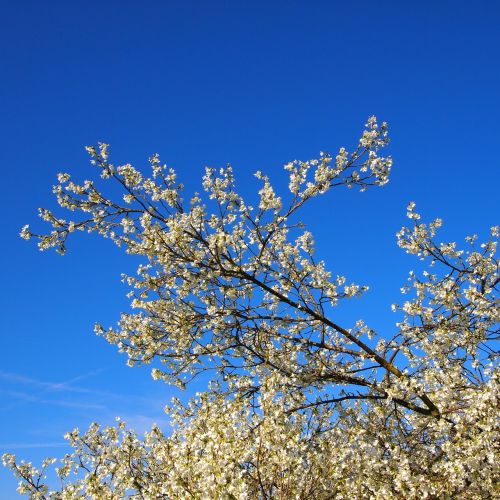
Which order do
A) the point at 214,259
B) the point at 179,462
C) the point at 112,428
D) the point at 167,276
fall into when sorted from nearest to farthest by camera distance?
the point at 179,462 → the point at 214,259 → the point at 167,276 → the point at 112,428

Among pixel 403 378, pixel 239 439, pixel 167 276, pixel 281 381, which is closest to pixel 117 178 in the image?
pixel 167 276

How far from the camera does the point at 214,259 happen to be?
10.2m

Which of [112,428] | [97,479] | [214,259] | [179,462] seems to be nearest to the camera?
[179,462]

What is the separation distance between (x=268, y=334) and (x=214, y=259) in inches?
75.6

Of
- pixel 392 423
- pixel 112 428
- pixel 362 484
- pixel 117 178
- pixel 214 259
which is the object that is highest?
pixel 117 178

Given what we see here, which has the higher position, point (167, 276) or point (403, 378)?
point (167, 276)

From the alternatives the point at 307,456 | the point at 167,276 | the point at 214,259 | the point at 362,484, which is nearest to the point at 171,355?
the point at 167,276

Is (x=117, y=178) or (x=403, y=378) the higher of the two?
(x=117, y=178)

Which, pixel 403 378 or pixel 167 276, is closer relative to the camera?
pixel 403 378

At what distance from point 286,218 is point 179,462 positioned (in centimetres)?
517

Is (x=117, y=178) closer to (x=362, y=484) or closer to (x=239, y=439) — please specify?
(x=239, y=439)

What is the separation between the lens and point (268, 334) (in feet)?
34.7

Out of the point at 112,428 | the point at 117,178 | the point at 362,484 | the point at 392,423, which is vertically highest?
the point at 117,178

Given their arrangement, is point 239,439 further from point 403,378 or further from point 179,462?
point 403,378
